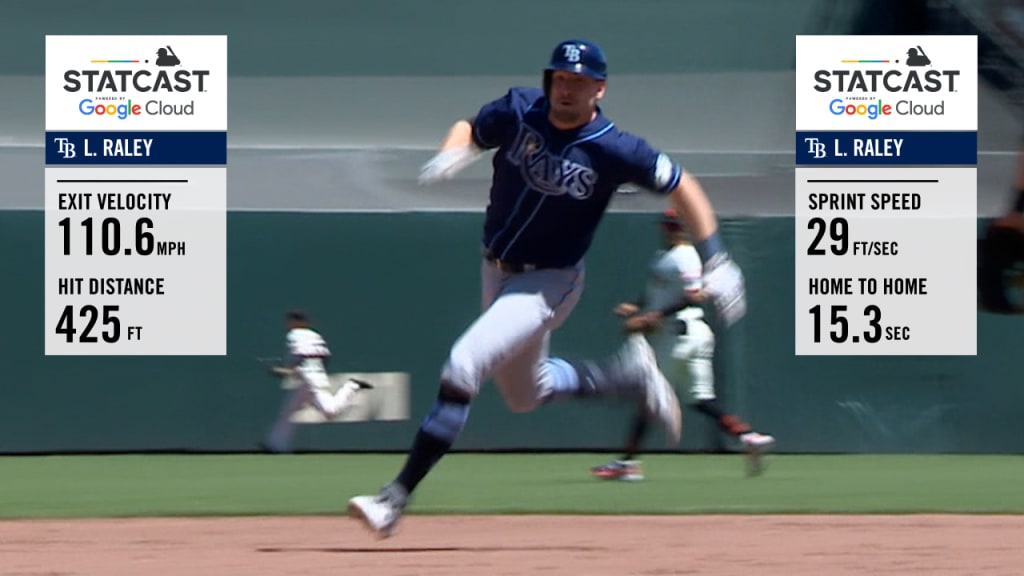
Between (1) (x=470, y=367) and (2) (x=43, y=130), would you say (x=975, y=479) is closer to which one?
(1) (x=470, y=367)

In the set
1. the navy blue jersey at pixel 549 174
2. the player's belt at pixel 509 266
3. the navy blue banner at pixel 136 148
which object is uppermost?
the navy blue banner at pixel 136 148

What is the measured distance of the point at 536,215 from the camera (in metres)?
6.50

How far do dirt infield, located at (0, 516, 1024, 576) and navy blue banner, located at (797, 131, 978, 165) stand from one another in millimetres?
7263

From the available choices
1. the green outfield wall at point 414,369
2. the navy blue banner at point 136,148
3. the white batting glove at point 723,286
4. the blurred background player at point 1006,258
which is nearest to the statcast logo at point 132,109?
the navy blue banner at point 136,148

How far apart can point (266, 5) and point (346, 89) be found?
121 cm

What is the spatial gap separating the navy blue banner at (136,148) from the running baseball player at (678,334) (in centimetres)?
478

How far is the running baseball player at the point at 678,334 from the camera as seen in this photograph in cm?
1015

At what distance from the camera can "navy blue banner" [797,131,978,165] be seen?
1513cm

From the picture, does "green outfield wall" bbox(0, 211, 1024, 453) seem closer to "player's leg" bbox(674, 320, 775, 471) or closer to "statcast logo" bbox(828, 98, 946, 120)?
"player's leg" bbox(674, 320, 775, 471)

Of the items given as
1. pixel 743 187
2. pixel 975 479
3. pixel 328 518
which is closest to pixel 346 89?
pixel 743 187

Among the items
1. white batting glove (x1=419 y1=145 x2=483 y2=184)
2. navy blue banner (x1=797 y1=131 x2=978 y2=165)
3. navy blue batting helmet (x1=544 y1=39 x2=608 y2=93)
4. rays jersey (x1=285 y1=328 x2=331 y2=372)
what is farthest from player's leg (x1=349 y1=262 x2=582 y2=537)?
navy blue banner (x1=797 y1=131 x2=978 y2=165)

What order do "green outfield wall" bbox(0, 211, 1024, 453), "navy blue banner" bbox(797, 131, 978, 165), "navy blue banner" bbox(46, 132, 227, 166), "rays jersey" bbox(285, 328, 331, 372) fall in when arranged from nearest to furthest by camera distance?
"rays jersey" bbox(285, 328, 331, 372) < "green outfield wall" bbox(0, 211, 1024, 453) < "navy blue banner" bbox(46, 132, 227, 166) < "navy blue banner" bbox(797, 131, 978, 165)

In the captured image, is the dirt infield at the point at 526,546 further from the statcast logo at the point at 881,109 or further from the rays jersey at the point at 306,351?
the statcast logo at the point at 881,109

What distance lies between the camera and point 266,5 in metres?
17.2
